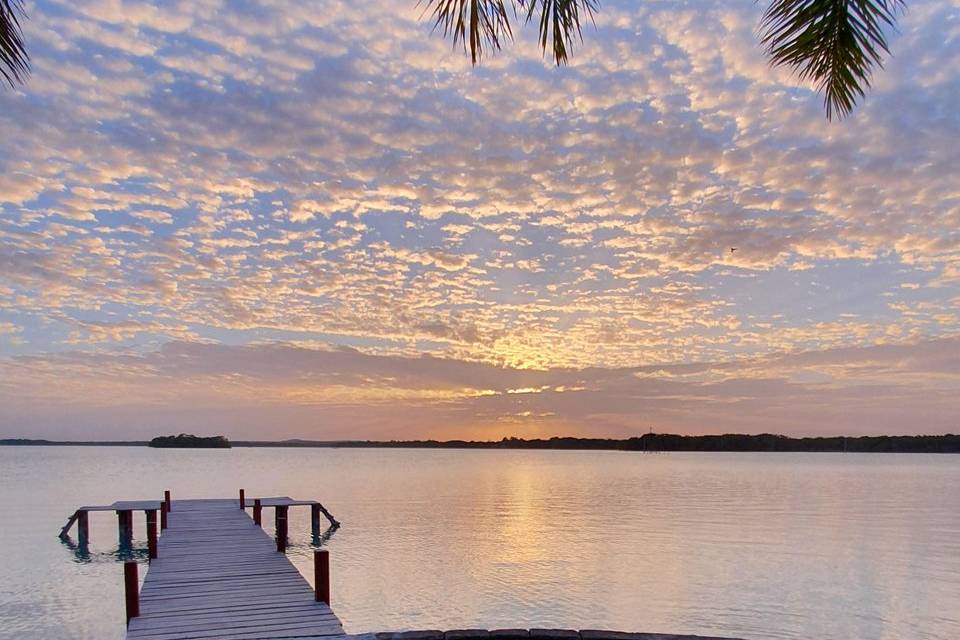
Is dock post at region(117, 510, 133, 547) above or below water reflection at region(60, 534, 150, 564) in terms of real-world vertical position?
above

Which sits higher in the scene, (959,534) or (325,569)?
(325,569)

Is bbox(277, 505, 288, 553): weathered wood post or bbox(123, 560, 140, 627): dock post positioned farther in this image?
bbox(277, 505, 288, 553): weathered wood post

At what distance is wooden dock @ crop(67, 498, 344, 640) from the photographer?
32.6 ft

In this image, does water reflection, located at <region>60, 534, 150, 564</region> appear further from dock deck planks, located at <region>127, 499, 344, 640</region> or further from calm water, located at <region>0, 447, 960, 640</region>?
dock deck planks, located at <region>127, 499, 344, 640</region>

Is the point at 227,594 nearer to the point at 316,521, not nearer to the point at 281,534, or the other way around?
the point at 281,534

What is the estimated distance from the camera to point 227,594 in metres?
12.1

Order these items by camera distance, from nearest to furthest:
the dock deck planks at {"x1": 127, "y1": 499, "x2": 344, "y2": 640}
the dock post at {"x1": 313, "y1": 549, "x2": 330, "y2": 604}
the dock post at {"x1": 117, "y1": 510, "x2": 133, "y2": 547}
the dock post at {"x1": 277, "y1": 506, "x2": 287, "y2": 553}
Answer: the dock deck planks at {"x1": 127, "y1": 499, "x2": 344, "y2": 640}
the dock post at {"x1": 313, "y1": 549, "x2": 330, "y2": 604}
the dock post at {"x1": 277, "y1": 506, "x2": 287, "y2": 553}
the dock post at {"x1": 117, "y1": 510, "x2": 133, "y2": 547}

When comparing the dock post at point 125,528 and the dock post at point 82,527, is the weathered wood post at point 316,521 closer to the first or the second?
the dock post at point 125,528

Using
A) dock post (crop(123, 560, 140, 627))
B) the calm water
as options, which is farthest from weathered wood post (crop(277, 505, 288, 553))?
dock post (crop(123, 560, 140, 627))

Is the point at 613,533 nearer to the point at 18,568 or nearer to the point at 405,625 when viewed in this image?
the point at 405,625

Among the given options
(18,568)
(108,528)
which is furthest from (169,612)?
(108,528)

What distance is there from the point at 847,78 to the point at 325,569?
970 cm

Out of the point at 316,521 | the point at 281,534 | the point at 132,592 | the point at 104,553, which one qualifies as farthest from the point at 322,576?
the point at 316,521

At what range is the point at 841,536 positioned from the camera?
3095 centimetres
